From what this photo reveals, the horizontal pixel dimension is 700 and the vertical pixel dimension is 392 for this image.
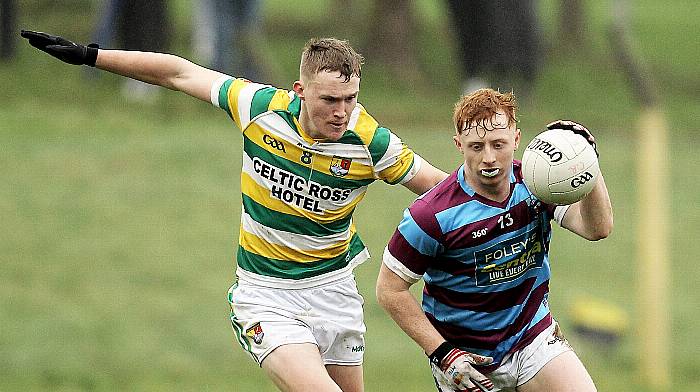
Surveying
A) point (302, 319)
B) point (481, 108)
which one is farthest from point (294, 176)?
point (481, 108)

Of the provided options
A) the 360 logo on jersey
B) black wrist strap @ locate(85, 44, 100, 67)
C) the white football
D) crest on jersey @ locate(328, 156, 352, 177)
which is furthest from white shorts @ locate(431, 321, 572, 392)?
black wrist strap @ locate(85, 44, 100, 67)

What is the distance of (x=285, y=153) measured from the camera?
779 centimetres

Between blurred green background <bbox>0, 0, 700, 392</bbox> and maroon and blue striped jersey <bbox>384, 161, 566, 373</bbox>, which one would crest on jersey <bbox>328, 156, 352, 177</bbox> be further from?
blurred green background <bbox>0, 0, 700, 392</bbox>

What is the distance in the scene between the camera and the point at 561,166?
6.84 m

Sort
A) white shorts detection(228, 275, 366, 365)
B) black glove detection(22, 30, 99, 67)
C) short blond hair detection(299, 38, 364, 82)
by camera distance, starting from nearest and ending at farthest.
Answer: short blond hair detection(299, 38, 364, 82) < black glove detection(22, 30, 99, 67) < white shorts detection(228, 275, 366, 365)

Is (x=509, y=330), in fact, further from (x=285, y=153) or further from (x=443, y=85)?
(x=443, y=85)

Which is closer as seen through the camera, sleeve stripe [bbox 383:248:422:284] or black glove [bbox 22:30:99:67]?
sleeve stripe [bbox 383:248:422:284]

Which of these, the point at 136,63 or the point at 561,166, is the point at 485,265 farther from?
the point at 136,63

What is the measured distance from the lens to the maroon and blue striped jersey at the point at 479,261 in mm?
7152

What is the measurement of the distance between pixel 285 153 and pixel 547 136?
1.47 meters

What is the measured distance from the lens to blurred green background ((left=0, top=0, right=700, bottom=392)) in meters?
15.3

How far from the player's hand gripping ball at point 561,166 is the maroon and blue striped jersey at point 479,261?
0.30 m

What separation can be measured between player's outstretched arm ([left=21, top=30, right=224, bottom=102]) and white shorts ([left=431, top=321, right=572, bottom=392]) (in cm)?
193

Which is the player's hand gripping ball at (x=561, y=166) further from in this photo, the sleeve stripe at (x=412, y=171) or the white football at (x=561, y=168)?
the sleeve stripe at (x=412, y=171)
